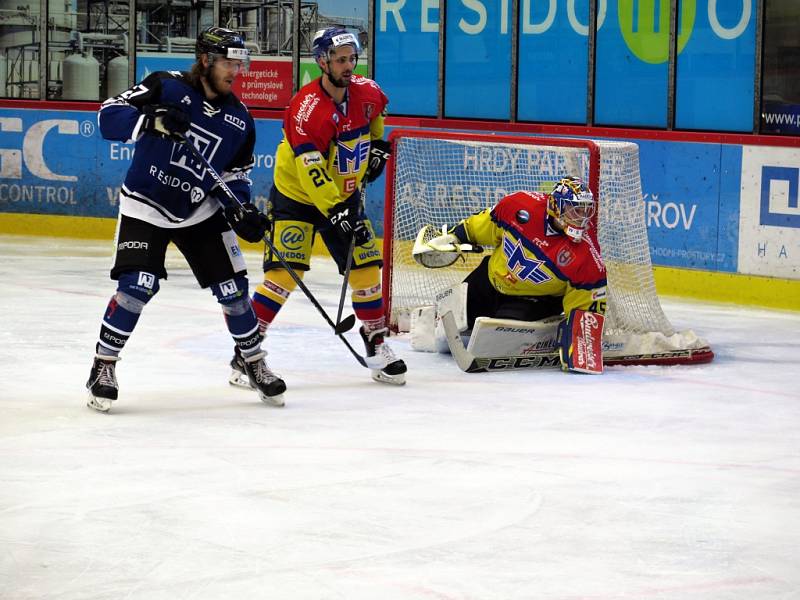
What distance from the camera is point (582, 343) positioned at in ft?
19.5

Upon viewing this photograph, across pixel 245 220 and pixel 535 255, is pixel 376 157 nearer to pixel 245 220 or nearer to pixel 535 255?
pixel 535 255

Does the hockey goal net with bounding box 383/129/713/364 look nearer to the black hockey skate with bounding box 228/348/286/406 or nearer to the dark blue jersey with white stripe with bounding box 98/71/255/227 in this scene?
the black hockey skate with bounding box 228/348/286/406

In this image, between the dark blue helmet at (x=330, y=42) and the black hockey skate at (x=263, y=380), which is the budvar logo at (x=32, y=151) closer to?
the dark blue helmet at (x=330, y=42)

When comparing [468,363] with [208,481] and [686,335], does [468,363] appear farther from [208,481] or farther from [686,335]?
[208,481]

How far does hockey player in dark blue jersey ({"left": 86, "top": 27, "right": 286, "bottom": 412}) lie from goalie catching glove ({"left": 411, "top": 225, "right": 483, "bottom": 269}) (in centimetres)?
149

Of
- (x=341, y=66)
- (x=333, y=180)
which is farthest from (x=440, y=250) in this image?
(x=341, y=66)

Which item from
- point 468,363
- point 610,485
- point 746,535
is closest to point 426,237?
point 468,363

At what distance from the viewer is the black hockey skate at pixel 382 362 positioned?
563cm

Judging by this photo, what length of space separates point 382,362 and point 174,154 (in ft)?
4.06

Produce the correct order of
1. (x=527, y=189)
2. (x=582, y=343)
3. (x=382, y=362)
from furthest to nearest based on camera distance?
(x=527, y=189), (x=582, y=343), (x=382, y=362)

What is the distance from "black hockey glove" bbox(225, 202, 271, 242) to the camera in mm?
4875

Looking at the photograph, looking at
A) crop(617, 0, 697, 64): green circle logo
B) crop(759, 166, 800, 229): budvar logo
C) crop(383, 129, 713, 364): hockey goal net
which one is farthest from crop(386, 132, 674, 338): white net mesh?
crop(617, 0, 697, 64): green circle logo

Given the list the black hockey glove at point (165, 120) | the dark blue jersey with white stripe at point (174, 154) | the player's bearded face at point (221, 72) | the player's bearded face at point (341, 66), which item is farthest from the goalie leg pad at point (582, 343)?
the black hockey glove at point (165, 120)

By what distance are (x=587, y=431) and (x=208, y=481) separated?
4.57 feet
